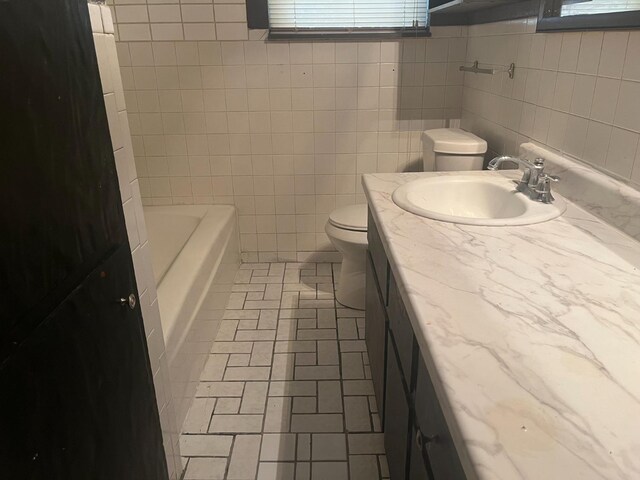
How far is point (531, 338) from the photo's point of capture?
82 cm

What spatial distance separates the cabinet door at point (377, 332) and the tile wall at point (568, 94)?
76cm

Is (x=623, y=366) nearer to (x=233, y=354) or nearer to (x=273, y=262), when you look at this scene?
(x=233, y=354)

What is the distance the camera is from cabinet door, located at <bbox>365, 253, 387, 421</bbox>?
1.57 meters

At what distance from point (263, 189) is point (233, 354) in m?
1.08

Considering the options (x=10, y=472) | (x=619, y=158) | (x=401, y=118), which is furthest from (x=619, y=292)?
(x=401, y=118)

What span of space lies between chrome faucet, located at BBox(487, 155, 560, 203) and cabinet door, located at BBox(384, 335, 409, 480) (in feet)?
2.02

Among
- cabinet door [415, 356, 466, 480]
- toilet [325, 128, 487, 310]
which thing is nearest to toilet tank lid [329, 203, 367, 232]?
toilet [325, 128, 487, 310]

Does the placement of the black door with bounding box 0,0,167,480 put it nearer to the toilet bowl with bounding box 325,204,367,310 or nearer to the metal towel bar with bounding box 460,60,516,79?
the toilet bowl with bounding box 325,204,367,310

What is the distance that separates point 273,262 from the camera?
3.12 m

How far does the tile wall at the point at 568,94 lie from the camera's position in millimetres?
1271

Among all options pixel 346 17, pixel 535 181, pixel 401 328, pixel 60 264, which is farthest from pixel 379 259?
pixel 346 17

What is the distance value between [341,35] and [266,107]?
554 millimetres

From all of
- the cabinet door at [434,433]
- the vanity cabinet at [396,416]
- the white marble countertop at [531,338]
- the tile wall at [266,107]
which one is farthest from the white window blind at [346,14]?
the cabinet door at [434,433]

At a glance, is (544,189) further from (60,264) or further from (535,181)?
(60,264)
